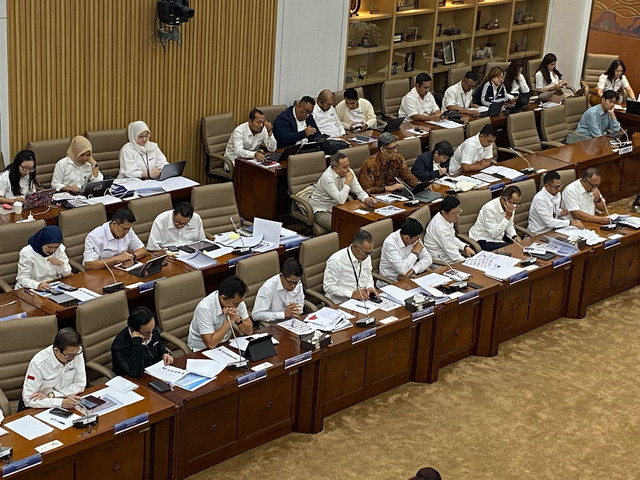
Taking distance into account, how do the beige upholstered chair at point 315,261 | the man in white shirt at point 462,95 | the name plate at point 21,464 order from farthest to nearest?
the man in white shirt at point 462,95
the beige upholstered chair at point 315,261
the name plate at point 21,464

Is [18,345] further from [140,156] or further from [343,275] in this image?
[140,156]

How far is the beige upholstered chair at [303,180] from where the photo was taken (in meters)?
10.6

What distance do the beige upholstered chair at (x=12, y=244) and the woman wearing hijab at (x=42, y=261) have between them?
0.22 meters

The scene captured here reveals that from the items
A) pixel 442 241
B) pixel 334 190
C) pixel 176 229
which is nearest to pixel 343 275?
pixel 442 241

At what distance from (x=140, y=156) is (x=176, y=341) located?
3420 mm

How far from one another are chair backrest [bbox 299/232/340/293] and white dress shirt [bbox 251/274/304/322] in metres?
0.60

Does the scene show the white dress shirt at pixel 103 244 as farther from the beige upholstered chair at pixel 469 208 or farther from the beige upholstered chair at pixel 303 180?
the beige upholstered chair at pixel 469 208

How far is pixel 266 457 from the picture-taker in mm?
7395

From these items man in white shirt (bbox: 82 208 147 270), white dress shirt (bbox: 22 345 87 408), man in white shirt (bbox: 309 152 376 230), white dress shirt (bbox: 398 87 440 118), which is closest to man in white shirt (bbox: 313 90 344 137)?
white dress shirt (bbox: 398 87 440 118)

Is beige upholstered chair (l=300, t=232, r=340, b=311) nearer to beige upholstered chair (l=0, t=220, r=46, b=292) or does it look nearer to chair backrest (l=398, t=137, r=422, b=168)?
beige upholstered chair (l=0, t=220, r=46, b=292)

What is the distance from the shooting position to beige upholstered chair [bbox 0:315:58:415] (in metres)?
7.07

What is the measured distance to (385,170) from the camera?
1084 cm

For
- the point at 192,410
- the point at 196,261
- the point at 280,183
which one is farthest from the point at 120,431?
the point at 280,183

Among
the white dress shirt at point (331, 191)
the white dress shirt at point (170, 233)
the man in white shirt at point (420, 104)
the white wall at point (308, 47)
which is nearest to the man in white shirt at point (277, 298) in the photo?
the white dress shirt at point (170, 233)
